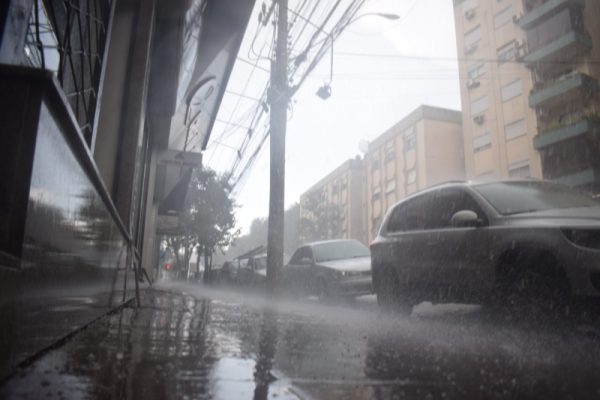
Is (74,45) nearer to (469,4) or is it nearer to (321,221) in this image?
(469,4)

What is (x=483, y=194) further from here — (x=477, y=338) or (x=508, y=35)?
(x=508, y=35)

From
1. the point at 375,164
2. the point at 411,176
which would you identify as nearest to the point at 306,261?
the point at 411,176

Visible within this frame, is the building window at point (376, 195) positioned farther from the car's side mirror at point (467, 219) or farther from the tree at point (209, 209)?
the car's side mirror at point (467, 219)

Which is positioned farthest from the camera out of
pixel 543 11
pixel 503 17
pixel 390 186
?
pixel 390 186

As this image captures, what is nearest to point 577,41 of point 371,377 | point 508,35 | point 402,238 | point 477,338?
point 508,35

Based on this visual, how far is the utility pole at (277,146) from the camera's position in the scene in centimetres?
1002

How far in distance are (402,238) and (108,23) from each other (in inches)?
176

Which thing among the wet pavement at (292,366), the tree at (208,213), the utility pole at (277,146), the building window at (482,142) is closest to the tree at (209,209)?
the tree at (208,213)

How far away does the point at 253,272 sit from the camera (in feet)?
49.2

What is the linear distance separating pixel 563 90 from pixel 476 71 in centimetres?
924

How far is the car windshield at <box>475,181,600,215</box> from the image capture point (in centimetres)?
442

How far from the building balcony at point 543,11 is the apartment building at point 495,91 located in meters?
0.99

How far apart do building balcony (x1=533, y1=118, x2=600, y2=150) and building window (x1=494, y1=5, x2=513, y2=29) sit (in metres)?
10.0

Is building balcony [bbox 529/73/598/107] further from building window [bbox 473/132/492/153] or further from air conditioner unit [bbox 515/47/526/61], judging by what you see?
building window [bbox 473/132/492/153]
